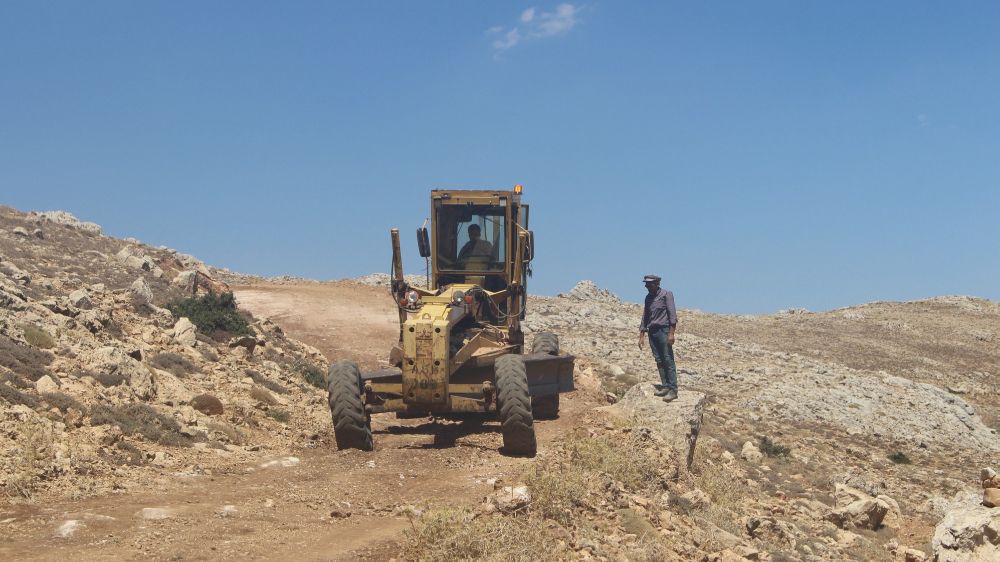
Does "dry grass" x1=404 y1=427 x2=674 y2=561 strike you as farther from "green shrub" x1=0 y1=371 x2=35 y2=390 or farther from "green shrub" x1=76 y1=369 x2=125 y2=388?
"green shrub" x1=76 y1=369 x2=125 y2=388

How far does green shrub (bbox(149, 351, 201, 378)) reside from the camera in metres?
14.1

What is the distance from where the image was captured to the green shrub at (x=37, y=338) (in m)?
12.3

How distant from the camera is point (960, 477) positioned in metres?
17.9

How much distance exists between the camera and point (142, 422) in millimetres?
10773

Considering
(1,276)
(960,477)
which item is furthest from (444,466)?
(960,477)

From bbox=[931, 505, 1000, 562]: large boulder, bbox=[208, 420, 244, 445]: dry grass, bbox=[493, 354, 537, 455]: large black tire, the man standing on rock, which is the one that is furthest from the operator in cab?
bbox=[931, 505, 1000, 562]: large boulder

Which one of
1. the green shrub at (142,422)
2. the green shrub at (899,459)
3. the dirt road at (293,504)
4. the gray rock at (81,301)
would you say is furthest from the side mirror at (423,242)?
the green shrub at (899,459)

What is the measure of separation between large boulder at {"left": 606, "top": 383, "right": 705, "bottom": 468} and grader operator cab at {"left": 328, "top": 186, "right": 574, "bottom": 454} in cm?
126

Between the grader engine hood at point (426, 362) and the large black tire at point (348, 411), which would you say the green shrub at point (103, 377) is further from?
the grader engine hood at point (426, 362)

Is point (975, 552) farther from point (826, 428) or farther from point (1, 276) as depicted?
point (1, 276)

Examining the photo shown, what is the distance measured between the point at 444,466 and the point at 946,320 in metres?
43.2

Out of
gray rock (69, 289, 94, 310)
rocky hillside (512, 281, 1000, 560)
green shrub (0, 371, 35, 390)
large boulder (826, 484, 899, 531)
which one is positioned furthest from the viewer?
gray rock (69, 289, 94, 310)

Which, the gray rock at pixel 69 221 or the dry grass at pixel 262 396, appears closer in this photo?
the dry grass at pixel 262 396

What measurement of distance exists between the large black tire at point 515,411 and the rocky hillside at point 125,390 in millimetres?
3512
